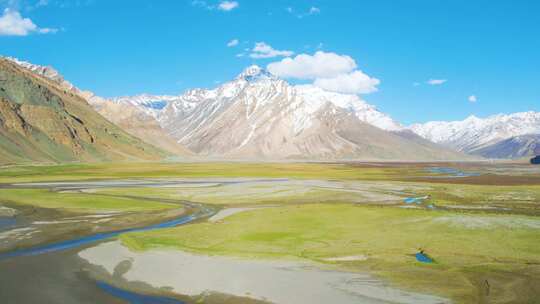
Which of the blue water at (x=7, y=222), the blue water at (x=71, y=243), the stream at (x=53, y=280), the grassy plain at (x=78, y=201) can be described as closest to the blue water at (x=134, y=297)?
the stream at (x=53, y=280)

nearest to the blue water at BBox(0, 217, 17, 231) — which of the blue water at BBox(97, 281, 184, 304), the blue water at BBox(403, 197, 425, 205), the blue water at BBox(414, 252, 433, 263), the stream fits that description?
the stream

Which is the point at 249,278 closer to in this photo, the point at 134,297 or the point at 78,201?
the point at 134,297

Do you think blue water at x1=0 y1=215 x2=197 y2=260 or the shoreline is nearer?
the shoreline

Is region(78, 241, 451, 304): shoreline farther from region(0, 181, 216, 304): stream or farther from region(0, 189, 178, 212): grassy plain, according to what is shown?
region(0, 189, 178, 212): grassy plain

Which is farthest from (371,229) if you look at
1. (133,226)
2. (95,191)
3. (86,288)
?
(95,191)

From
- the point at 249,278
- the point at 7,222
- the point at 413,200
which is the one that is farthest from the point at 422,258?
the point at 413,200

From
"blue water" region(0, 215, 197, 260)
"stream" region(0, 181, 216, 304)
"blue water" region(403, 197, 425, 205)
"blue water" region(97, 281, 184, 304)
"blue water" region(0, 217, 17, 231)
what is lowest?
"blue water" region(97, 281, 184, 304)

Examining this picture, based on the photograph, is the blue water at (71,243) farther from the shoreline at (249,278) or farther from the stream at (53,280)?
the shoreline at (249,278)

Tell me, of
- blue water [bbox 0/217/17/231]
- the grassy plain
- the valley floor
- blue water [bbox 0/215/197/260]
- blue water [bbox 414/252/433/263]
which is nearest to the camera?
the valley floor
